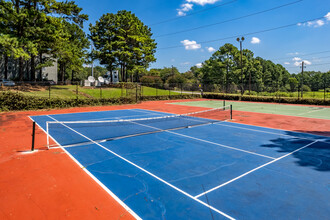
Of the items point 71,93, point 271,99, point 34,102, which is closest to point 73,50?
point 71,93

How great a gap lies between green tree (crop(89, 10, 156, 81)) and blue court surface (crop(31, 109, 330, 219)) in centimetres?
3638

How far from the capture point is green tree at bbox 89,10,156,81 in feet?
145

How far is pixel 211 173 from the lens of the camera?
6242 millimetres

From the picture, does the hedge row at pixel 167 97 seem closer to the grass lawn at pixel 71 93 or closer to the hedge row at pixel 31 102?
the grass lawn at pixel 71 93

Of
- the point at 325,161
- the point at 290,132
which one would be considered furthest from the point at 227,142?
the point at 290,132

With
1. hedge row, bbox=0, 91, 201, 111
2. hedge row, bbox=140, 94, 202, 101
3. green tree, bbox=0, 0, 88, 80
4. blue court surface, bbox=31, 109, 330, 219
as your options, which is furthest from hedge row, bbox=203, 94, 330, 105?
green tree, bbox=0, 0, 88, 80

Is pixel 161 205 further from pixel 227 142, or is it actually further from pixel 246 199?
pixel 227 142

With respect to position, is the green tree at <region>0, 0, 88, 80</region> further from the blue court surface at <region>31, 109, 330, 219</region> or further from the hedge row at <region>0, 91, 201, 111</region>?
the blue court surface at <region>31, 109, 330, 219</region>

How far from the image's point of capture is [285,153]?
27.0 feet

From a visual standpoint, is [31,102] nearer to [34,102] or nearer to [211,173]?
[34,102]

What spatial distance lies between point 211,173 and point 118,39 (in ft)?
147

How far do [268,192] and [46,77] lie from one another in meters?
53.3

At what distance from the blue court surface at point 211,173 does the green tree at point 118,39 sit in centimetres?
3638

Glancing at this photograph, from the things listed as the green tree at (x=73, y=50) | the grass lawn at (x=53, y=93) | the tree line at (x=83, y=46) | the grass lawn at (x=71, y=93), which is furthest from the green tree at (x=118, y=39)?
the grass lawn at (x=53, y=93)
